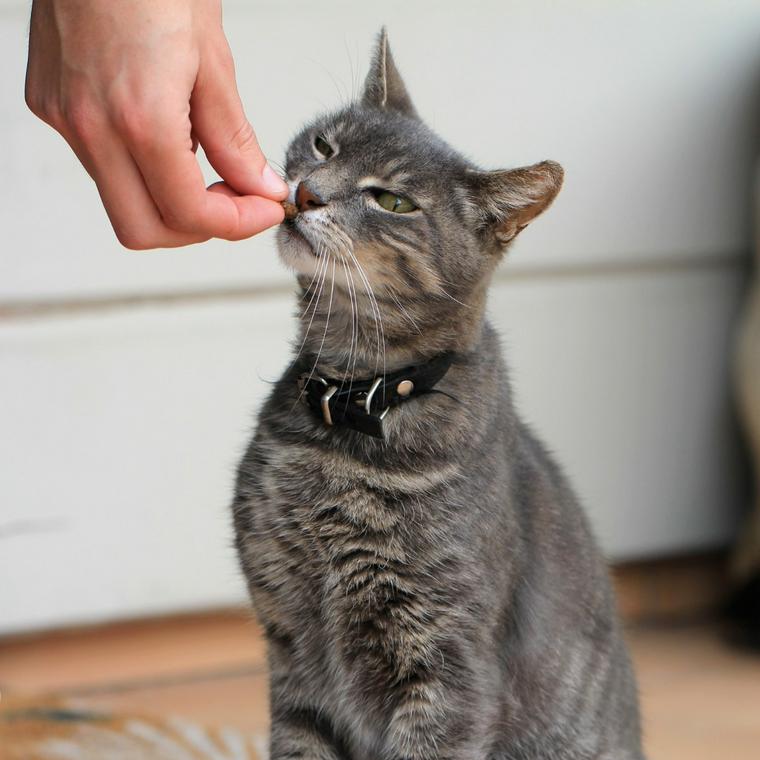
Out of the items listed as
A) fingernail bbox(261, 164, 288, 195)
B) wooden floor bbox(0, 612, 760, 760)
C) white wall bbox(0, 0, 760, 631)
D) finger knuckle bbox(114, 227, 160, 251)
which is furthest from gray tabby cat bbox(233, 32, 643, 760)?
wooden floor bbox(0, 612, 760, 760)

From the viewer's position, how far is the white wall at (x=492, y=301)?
1.94m

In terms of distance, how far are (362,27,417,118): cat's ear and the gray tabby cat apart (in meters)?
0.08

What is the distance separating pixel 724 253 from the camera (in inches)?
89.0

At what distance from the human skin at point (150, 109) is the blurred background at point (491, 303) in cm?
85

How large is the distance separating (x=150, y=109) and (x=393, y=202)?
0.40 m

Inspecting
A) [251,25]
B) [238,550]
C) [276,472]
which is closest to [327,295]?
[276,472]

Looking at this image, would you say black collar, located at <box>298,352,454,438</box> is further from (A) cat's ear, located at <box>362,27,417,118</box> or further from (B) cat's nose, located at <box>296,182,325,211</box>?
(A) cat's ear, located at <box>362,27,417,118</box>

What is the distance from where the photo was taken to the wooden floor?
1.99 m

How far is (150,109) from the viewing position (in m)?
A: 0.88

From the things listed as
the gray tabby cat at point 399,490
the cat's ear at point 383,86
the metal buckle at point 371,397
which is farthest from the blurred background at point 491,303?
A: the metal buckle at point 371,397

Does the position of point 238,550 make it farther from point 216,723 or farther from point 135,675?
point 135,675

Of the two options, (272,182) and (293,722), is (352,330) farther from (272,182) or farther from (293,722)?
(293,722)

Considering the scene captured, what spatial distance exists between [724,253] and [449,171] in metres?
1.20

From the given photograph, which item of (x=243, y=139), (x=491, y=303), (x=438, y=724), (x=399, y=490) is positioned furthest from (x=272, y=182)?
(x=491, y=303)
